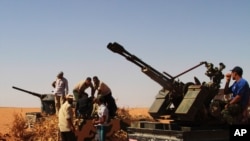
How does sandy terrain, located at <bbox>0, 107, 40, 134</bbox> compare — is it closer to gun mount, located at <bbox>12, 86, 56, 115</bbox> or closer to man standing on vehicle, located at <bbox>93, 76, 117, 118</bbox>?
gun mount, located at <bbox>12, 86, 56, 115</bbox>

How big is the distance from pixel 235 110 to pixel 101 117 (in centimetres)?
432

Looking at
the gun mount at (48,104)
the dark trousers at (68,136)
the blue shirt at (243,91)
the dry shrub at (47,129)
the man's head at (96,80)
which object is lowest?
the dark trousers at (68,136)

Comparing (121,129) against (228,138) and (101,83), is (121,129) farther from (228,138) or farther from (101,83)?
(228,138)

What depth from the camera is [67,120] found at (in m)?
11.7

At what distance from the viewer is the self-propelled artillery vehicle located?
302 inches

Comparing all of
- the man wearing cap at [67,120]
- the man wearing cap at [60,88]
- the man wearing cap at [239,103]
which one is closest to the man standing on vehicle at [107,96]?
the man wearing cap at [67,120]

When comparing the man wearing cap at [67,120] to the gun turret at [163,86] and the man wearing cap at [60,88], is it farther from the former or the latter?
the man wearing cap at [60,88]

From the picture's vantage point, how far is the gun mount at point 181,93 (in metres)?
8.20

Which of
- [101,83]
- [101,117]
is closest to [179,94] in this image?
[101,117]

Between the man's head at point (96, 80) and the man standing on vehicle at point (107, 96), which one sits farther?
the man's head at point (96, 80)

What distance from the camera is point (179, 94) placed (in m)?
8.89

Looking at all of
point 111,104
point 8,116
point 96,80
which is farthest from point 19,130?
point 8,116

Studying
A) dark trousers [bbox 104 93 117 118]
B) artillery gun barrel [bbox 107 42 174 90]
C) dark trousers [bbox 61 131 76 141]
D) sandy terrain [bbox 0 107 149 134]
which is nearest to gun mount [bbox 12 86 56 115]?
sandy terrain [bbox 0 107 149 134]

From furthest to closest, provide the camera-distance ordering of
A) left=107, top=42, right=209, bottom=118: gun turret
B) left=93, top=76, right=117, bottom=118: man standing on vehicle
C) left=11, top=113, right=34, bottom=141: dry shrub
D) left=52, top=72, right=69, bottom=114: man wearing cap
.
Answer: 1. left=52, top=72, right=69, bottom=114: man wearing cap
2. left=11, top=113, right=34, bottom=141: dry shrub
3. left=93, top=76, right=117, bottom=118: man standing on vehicle
4. left=107, top=42, right=209, bottom=118: gun turret
